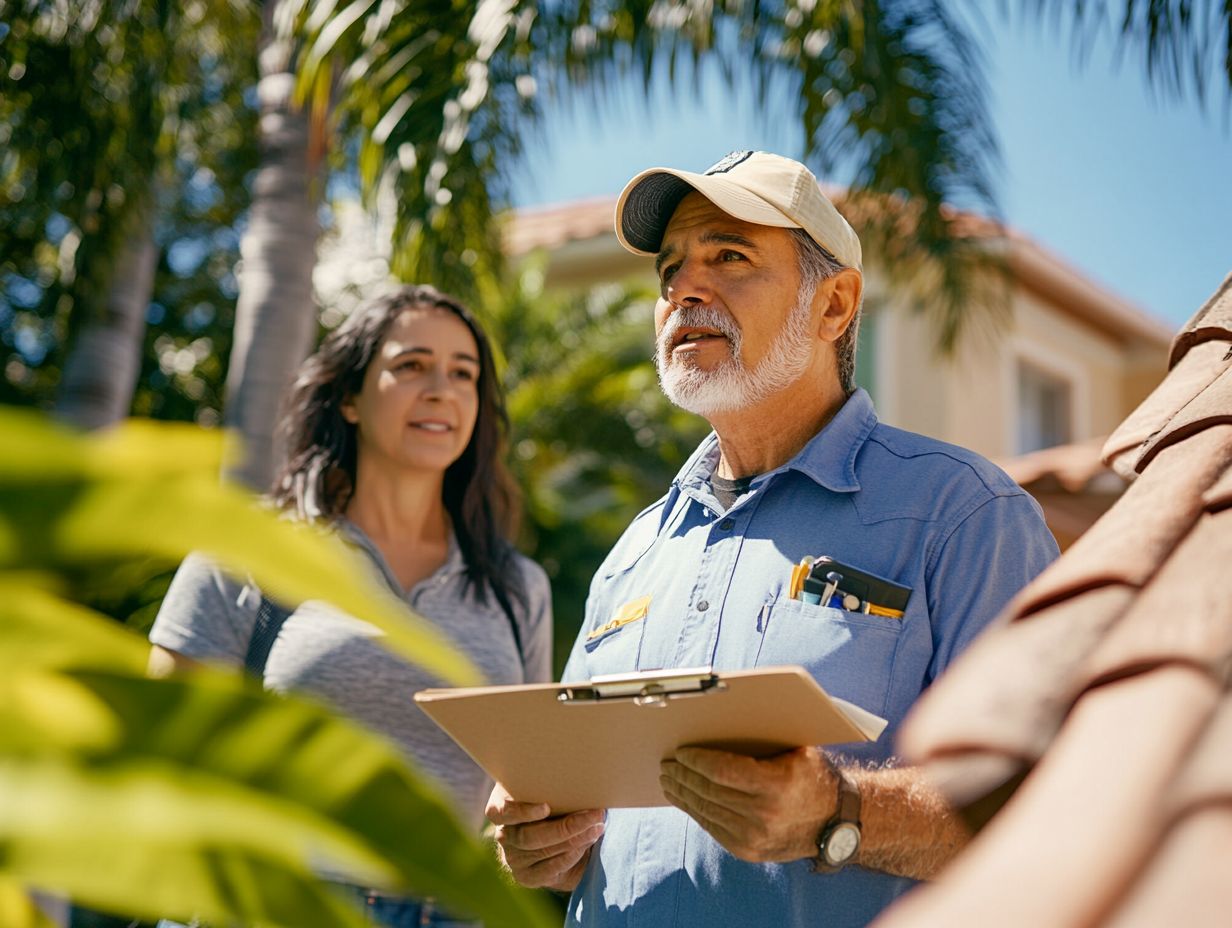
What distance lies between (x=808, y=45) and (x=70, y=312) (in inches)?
175

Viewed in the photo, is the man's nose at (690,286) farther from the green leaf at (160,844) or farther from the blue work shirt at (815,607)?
the green leaf at (160,844)

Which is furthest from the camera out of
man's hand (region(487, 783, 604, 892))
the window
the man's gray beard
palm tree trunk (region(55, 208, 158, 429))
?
the window

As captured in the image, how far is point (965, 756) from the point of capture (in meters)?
0.76

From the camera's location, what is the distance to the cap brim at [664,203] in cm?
262

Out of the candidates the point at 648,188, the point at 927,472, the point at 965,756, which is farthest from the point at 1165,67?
the point at 965,756

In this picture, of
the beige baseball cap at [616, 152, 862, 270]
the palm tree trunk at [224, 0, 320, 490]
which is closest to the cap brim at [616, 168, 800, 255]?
the beige baseball cap at [616, 152, 862, 270]

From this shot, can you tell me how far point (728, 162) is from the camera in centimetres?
288

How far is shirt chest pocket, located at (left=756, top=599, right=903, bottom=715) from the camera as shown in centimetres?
214

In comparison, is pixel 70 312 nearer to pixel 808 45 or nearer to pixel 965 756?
pixel 808 45

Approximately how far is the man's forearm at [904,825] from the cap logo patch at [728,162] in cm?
138

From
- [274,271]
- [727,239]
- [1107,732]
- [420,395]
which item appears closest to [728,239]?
[727,239]

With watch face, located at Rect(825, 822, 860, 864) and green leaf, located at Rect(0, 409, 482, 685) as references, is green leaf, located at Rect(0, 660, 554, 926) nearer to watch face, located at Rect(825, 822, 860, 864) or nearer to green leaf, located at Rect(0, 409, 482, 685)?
green leaf, located at Rect(0, 409, 482, 685)

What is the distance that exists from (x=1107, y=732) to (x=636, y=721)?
3.51 feet

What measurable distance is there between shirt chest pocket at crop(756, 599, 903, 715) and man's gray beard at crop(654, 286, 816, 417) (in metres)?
0.54
